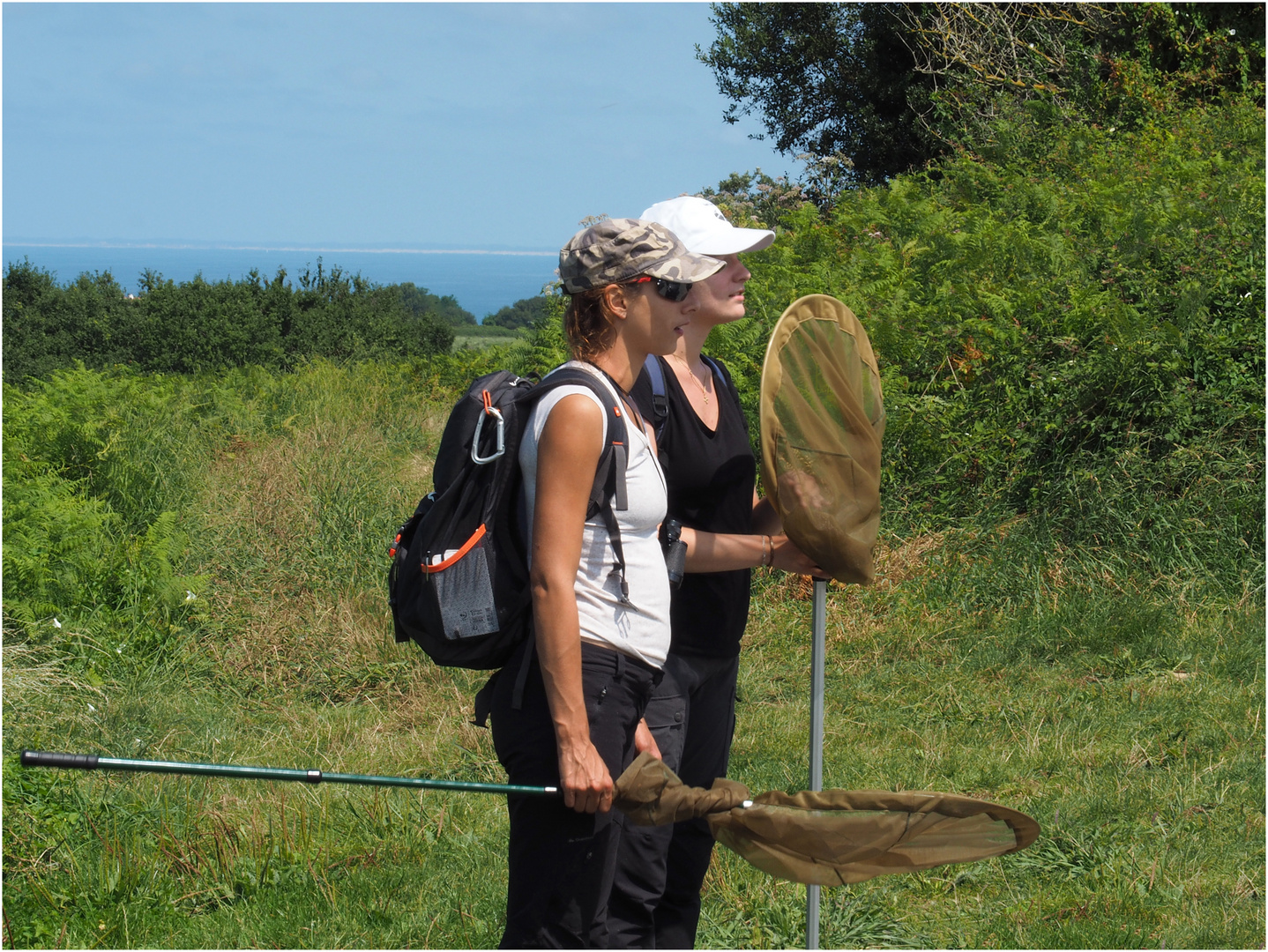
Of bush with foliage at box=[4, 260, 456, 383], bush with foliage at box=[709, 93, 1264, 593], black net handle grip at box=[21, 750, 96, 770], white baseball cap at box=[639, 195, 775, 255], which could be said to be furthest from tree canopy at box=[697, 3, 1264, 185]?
black net handle grip at box=[21, 750, 96, 770]

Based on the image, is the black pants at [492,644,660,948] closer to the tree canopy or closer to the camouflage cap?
the camouflage cap

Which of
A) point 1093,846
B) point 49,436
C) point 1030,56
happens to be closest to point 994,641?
point 1093,846

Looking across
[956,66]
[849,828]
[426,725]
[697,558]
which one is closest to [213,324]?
[956,66]

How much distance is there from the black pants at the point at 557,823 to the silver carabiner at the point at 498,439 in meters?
0.42

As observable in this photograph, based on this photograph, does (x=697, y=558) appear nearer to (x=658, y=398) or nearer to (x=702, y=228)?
(x=658, y=398)

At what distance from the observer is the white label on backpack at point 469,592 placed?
7.08 ft

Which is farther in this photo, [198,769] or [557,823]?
[557,823]

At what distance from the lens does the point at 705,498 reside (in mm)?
2736

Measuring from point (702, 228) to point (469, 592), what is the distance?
106 centimetres

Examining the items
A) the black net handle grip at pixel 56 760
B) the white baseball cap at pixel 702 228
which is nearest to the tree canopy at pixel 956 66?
the white baseball cap at pixel 702 228

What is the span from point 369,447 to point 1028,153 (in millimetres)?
8191

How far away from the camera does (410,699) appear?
5566 mm

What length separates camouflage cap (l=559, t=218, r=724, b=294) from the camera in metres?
2.25

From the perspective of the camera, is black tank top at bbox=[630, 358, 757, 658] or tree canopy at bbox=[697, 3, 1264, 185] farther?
tree canopy at bbox=[697, 3, 1264, 185]
